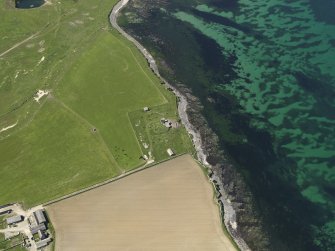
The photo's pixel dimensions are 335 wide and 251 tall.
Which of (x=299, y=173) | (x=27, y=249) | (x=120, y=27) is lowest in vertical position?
(x=299, y=173)

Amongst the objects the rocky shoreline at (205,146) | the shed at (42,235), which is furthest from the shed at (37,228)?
the rocky shoreline at (205,146)

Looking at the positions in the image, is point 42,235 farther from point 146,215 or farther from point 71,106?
point 71,106

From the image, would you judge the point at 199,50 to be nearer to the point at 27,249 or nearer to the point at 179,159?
the point at 179,159

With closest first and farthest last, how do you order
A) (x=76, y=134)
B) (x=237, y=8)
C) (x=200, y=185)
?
1. (x=200, y=185)
2. (x=76, y=134)
3. (x=237, y=8)

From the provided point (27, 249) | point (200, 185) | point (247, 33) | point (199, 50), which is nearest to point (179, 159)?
point (200, 185)

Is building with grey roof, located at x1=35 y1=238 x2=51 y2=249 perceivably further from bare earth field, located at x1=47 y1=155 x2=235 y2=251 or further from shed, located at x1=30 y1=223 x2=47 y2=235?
shed, located at x1=30 y1=223 x2=47 y2=235

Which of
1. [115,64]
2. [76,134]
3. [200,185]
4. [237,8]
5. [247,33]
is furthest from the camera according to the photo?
[237,8]

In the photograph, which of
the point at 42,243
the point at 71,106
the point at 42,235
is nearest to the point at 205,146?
the point at 71,106
